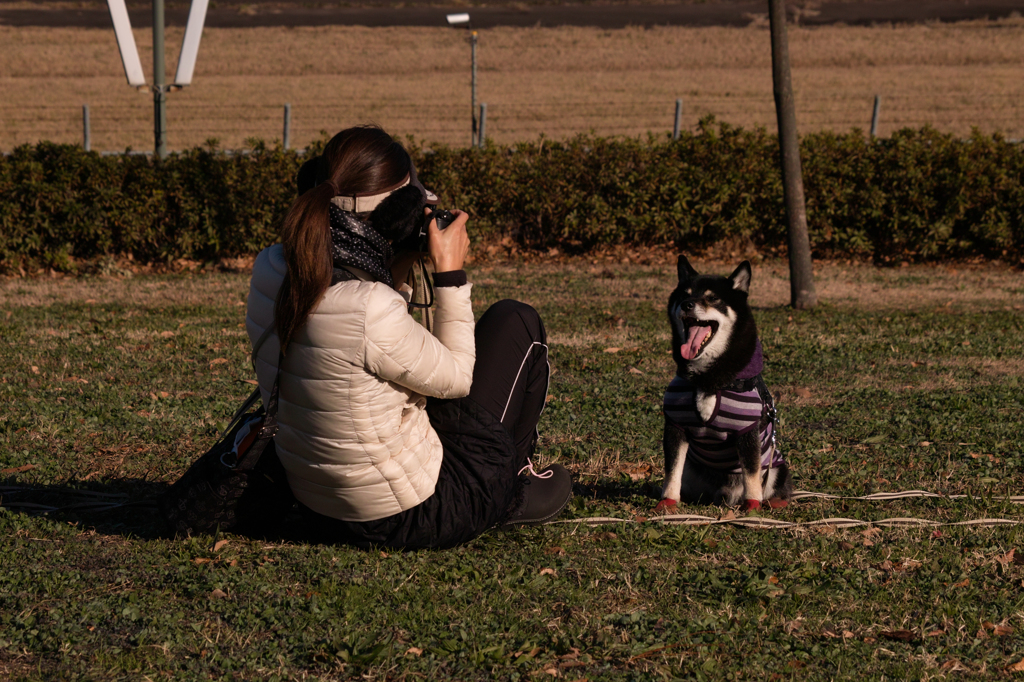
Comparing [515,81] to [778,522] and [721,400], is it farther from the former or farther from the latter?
[778,522]

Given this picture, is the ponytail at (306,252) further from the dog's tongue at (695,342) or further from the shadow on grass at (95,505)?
the dog's tongue at (695,342)

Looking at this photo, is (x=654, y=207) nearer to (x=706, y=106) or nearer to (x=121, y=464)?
(x=121, y=464)

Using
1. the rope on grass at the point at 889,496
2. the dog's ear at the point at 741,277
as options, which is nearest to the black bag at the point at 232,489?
the dog's ear at the point at 741,277

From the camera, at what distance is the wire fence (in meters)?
24.8

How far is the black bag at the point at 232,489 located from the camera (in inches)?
133

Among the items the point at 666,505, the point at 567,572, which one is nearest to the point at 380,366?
the point at 567,572

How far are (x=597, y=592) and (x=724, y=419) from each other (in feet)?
3.58

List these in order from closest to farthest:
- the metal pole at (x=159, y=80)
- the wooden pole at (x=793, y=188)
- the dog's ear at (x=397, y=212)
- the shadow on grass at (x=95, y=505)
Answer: the dog's ear at (x=397, y=212), the shadow on grass at (x=95, y=505), the wooden pole at (x=793, y=188), the metal pole at (x=159, y=80)

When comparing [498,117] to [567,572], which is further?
[498,117]

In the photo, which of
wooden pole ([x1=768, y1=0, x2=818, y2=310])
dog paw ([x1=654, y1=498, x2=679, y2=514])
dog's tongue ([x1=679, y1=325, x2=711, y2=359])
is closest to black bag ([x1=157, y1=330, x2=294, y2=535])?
dog paw ([x1=654, y1=498, x2=679, y2=514])

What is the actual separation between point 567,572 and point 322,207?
1675 mm

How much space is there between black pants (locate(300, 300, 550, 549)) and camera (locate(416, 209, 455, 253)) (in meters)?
0.47

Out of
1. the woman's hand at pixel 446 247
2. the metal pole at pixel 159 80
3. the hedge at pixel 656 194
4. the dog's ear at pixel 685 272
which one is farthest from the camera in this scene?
the metal pole at pixel 159 80

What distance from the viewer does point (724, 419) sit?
402cm
